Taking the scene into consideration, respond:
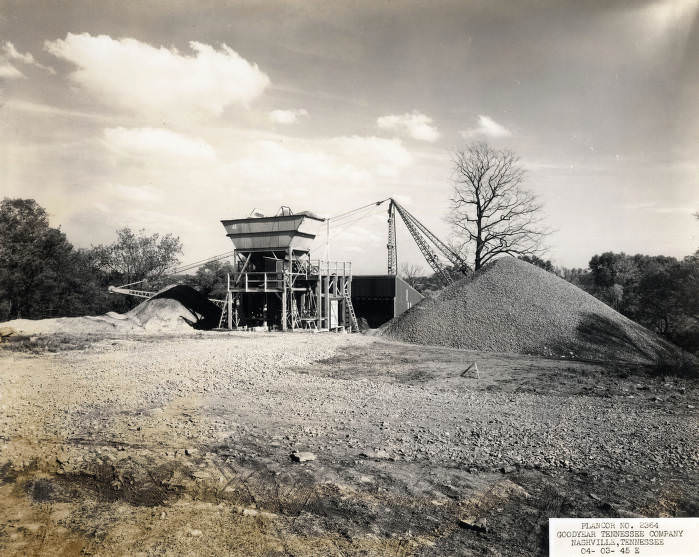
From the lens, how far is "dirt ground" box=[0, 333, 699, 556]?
4.54 m

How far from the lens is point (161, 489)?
5375 mm

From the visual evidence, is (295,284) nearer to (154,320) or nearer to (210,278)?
(154,320)

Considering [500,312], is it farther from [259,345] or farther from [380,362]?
[259,345]

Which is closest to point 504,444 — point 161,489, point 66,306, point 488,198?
point 161,489

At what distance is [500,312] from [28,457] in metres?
17.0

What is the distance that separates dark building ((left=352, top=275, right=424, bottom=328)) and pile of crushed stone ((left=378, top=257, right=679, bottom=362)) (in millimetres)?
8344

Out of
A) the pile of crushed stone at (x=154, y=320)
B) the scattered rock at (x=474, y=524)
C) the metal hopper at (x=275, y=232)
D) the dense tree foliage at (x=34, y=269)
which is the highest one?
the metal hopper at (x=275, y=232)

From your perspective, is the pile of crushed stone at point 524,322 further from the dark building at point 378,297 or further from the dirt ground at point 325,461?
the dark building at point 378,297

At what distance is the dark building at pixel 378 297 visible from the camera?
30.2m

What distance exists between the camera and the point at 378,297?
3058cm

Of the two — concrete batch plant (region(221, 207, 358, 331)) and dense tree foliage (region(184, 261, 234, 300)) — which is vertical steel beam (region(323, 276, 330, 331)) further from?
dense tree foliage (region(184, 261, 234, 300))

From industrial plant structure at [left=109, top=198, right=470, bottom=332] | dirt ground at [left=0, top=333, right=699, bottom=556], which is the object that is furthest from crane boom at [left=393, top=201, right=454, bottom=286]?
dirt ground at [left=0, top=333, right=699, bottom=556]

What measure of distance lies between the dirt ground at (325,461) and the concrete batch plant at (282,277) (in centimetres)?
1544
